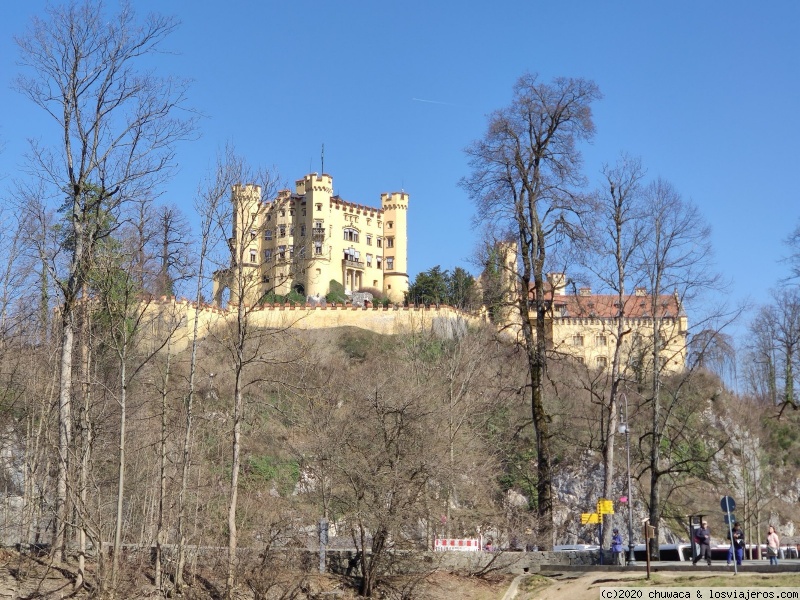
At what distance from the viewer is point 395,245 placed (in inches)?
3250

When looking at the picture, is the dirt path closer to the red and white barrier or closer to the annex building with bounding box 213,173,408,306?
the red and white barrier

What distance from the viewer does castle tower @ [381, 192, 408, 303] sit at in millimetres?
81688

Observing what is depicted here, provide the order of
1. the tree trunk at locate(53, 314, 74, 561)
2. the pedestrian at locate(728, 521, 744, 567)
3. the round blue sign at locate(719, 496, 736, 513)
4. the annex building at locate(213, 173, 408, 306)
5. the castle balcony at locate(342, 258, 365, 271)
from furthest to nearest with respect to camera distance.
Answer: the castle balcony at locate(342, 258, 365, 271), the annex building at locate(213, 173, 408, 306), the pedestrian at locate(728, 521, 744, 567), the round blue sign at locate(719, 496, 736, 513), the tree trunk at locate(53, 314, 74, 561)

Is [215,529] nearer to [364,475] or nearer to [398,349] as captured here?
[364,475]

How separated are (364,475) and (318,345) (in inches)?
1455

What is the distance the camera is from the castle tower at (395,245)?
8169cm

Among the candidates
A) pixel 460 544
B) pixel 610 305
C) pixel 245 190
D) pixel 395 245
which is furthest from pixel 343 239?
pixel 245 190

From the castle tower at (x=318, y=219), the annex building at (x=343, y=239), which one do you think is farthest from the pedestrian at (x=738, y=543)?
the castle tower at (x=318, y=219)

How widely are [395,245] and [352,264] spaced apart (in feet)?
19.6

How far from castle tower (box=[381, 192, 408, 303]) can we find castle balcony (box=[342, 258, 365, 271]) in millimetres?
3442

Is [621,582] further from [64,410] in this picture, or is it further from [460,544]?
[64,410]

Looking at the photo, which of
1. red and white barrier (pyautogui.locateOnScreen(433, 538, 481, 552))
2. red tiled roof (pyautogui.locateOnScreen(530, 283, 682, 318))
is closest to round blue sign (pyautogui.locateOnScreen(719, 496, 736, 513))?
red tiled roof (pyautogui.locateOnScreen(530, 283, 682, 318))

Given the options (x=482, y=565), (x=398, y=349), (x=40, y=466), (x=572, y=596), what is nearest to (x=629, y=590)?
(x=572, y=596)

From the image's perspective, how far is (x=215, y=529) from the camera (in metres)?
29.8
